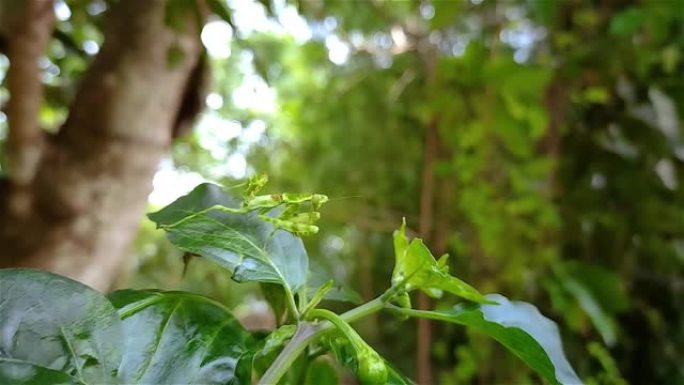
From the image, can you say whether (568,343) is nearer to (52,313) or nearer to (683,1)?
(683,1)

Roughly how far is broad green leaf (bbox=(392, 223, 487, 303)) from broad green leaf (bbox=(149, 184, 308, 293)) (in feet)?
0.13

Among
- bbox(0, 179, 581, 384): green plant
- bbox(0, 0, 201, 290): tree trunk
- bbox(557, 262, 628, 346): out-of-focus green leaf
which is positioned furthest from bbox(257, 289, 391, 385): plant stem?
bbox(557, 262, 628, 346): out-of-focus green leaf

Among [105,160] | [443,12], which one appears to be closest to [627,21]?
[443,12]

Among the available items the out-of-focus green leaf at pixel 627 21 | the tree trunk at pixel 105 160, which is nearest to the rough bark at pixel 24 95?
the tree trunk at pixel 105 160

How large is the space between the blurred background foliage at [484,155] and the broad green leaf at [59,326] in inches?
19.4

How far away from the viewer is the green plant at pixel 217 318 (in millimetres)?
250

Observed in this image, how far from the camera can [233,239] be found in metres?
0.29

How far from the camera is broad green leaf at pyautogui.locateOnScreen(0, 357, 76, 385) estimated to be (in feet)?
0.77

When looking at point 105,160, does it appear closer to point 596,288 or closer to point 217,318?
point 217,318

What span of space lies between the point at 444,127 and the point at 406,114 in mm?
133

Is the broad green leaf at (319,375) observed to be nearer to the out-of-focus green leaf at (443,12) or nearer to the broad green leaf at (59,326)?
the broad green leaf at (59,326)

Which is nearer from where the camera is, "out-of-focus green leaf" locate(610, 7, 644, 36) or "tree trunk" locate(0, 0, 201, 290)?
"tree trunk" locate(0, 0, 201, 290)

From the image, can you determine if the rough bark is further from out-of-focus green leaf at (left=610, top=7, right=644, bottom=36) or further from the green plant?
out-of-focus green leaf at (left=610, top=7, right=644, bottom=36)

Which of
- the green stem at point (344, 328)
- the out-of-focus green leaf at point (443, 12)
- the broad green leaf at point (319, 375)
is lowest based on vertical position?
the broad green leaf at point (319, 375)
